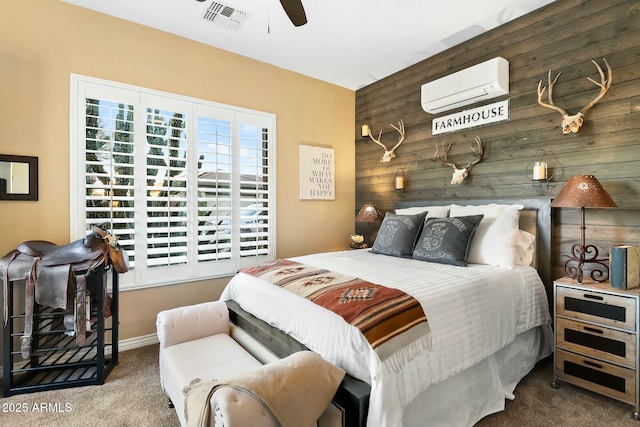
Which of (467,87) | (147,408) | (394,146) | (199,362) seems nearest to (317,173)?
(394,146)

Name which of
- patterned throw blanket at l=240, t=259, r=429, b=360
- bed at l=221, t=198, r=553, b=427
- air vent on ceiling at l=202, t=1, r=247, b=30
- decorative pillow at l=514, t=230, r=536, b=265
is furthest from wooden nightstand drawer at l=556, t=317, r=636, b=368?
air vent on ceiling at l=202, t=1, r=247, b=30

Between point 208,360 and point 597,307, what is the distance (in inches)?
97.3

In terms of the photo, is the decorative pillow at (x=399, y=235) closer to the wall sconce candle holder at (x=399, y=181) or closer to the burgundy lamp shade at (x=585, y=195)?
the wall sconce candle holder at (x=399, y=181)

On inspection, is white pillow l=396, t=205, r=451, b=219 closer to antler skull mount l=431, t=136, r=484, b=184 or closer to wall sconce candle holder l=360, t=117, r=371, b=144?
antler skull mount l=431, t=136, r=484, b=184

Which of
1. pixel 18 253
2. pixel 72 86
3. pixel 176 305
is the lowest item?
pixel 176 305

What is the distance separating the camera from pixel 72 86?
8.49ft

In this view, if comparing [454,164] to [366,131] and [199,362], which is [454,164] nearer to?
[366,131]

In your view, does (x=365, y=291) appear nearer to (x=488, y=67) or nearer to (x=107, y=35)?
(x=488, y=67)

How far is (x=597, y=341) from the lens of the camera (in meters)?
2.03

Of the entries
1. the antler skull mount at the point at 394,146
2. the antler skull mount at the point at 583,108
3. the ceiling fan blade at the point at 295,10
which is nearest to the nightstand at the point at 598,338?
the antler skull mount at the point at 583,108

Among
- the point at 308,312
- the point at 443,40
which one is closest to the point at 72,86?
the point at 308,312

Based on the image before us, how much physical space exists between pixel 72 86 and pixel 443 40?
3.47m

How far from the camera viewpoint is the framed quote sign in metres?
4.02

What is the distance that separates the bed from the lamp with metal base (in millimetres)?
261
